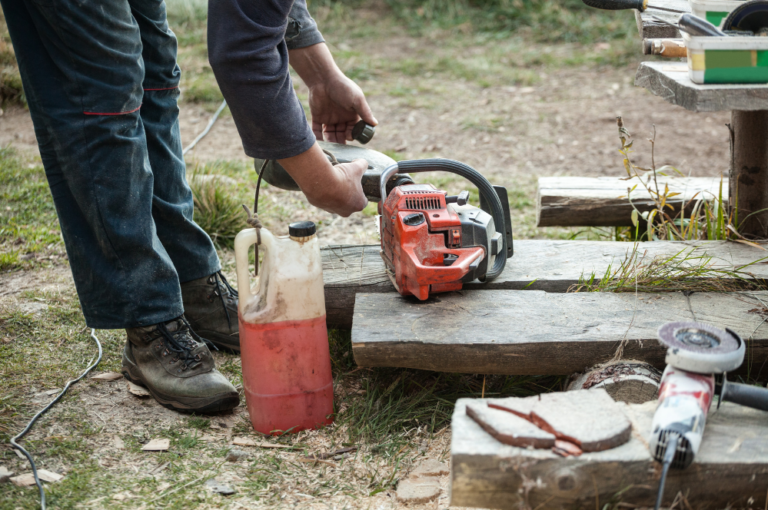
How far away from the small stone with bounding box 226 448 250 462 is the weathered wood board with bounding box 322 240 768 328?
567 mm

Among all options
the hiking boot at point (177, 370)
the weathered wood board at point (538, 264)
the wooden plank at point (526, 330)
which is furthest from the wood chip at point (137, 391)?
the wooden plank at point (526, 330)

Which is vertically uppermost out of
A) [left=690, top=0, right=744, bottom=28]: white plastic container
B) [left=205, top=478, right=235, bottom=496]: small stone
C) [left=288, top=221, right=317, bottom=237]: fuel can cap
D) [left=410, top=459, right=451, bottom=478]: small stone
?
[left=690, top=0, right=744, bottom=28]: white plastic container

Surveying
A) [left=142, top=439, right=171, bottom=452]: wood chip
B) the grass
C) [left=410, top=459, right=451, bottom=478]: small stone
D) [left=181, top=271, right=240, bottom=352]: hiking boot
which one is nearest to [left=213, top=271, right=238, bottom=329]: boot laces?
[left=181, top=271, right=240, bottom=352]: hiking boot

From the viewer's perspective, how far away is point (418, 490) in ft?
5.60

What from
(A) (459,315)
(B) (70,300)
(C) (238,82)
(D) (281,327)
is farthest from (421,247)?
(B) (70,300)

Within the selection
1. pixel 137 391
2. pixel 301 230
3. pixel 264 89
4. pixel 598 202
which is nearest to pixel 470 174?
pixel 301 230

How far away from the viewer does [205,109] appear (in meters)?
5.25

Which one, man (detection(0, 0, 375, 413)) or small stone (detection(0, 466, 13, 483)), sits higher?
man (detection(0, 0, 375, 413))

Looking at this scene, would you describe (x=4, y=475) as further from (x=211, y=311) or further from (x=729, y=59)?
(x=729, y=59)

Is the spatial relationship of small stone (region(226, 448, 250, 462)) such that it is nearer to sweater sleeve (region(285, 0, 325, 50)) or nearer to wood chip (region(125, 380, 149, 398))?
wood chip (region(125, 380, 149, 398))

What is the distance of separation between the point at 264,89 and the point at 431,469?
110 cm

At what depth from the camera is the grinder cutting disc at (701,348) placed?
4.51 ft

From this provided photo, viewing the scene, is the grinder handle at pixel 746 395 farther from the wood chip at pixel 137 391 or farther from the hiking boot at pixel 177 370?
the wood chip at pixel 137 391

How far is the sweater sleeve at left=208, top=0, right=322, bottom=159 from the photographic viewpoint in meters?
1.59
